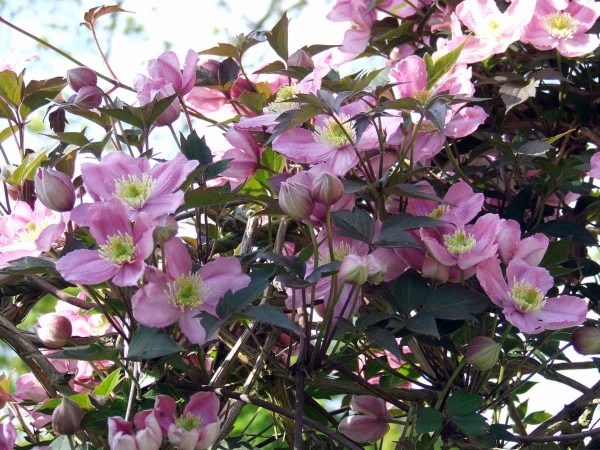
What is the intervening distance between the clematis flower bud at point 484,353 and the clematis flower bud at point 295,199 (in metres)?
0.19

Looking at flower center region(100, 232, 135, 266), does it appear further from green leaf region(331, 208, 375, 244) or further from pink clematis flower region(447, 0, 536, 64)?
pink clematis flower region(447, 0, 536, 64)

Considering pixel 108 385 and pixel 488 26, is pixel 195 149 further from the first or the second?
pixel 488 26

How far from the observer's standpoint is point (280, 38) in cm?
97

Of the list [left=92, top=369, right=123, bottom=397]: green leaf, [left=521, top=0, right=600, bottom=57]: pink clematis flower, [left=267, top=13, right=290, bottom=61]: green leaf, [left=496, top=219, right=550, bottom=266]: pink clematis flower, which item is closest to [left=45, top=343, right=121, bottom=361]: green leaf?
[left=92, top=369, right=123, bottom=397]: green leaf

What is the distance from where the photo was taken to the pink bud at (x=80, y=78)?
0.84 metres

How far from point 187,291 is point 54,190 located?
0.14 meters

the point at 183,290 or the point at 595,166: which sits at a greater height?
the point at 595,166

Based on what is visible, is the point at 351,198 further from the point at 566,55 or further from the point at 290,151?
the point at 566,55

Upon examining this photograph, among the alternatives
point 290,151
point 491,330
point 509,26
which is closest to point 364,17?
point 509,26

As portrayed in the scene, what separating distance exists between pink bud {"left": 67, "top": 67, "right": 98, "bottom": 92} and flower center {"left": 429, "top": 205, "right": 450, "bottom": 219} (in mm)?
356

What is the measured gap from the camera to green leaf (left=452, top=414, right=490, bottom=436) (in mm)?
724

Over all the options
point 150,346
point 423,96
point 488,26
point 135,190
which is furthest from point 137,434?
point 488,26

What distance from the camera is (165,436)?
0.69m

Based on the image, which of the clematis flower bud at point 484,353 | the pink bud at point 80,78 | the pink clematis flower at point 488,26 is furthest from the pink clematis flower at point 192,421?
the pink clematis flower at point 488,26
